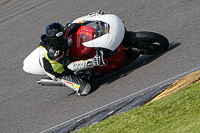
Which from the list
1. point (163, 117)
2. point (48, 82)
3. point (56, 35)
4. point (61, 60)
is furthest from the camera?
point (48, 82)

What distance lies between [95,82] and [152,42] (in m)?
1.54

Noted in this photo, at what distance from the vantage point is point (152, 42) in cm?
730

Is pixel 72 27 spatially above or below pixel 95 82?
above

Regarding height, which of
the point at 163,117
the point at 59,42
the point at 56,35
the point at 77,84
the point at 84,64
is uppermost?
the point at 56,35

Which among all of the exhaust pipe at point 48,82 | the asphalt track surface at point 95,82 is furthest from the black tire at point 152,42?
the exhaust pipe at point 48,82

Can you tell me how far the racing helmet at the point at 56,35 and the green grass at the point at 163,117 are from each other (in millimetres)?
1824

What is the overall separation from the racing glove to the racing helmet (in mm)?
Answer: 464

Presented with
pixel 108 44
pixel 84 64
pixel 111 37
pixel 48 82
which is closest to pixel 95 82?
pixel 84 64

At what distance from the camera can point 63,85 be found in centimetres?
777

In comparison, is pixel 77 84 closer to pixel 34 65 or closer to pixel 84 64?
pixel 84 64

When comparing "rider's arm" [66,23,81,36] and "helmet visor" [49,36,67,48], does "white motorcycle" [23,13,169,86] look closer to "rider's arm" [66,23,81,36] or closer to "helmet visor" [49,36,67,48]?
"rider's arm" [66,23,81,36]

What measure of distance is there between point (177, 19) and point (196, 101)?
382cm

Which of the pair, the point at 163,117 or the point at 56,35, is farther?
the point at 56,35

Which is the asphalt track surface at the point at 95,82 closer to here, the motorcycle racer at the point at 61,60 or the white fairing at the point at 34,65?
the motorcycle racer at the point at 61,60
